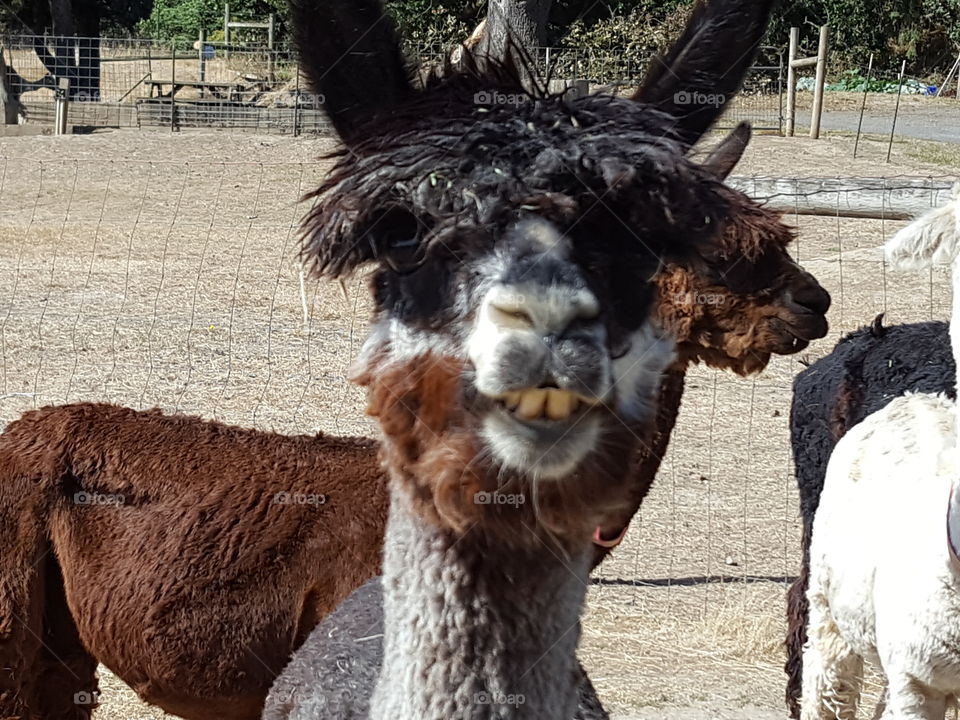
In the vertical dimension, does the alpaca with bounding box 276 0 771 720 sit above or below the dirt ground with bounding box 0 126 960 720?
above

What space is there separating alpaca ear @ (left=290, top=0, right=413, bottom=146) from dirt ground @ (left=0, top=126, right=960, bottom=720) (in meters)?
0.30

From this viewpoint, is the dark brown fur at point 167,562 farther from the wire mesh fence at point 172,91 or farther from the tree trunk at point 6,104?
the tree trunk at point 6,104

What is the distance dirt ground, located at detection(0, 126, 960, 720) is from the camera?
5.23 m

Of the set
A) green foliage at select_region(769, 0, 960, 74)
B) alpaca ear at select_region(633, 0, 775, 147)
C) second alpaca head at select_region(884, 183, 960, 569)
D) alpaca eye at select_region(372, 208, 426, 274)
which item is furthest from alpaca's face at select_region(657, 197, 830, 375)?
green foliage at select_region(769, 0, 960, 74)

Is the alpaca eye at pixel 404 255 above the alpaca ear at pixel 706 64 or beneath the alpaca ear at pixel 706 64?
beneath

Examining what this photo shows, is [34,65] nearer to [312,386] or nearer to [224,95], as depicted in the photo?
[224,95]

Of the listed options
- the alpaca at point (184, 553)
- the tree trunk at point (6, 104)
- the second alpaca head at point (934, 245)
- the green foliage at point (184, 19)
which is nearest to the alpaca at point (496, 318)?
the alpaca at point (184, 553)

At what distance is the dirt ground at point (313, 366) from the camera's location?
17.2 ft

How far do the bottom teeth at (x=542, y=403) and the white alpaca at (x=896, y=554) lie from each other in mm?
2087

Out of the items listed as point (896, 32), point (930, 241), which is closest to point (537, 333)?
point (930, 241)

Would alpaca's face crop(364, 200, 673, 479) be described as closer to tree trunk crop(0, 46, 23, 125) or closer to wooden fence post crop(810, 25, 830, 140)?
wooden fence post crop(810, 25, 830, 140)

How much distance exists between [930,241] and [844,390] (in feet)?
4.71

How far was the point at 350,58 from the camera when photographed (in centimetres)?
187

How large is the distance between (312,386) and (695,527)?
3.07 meters
